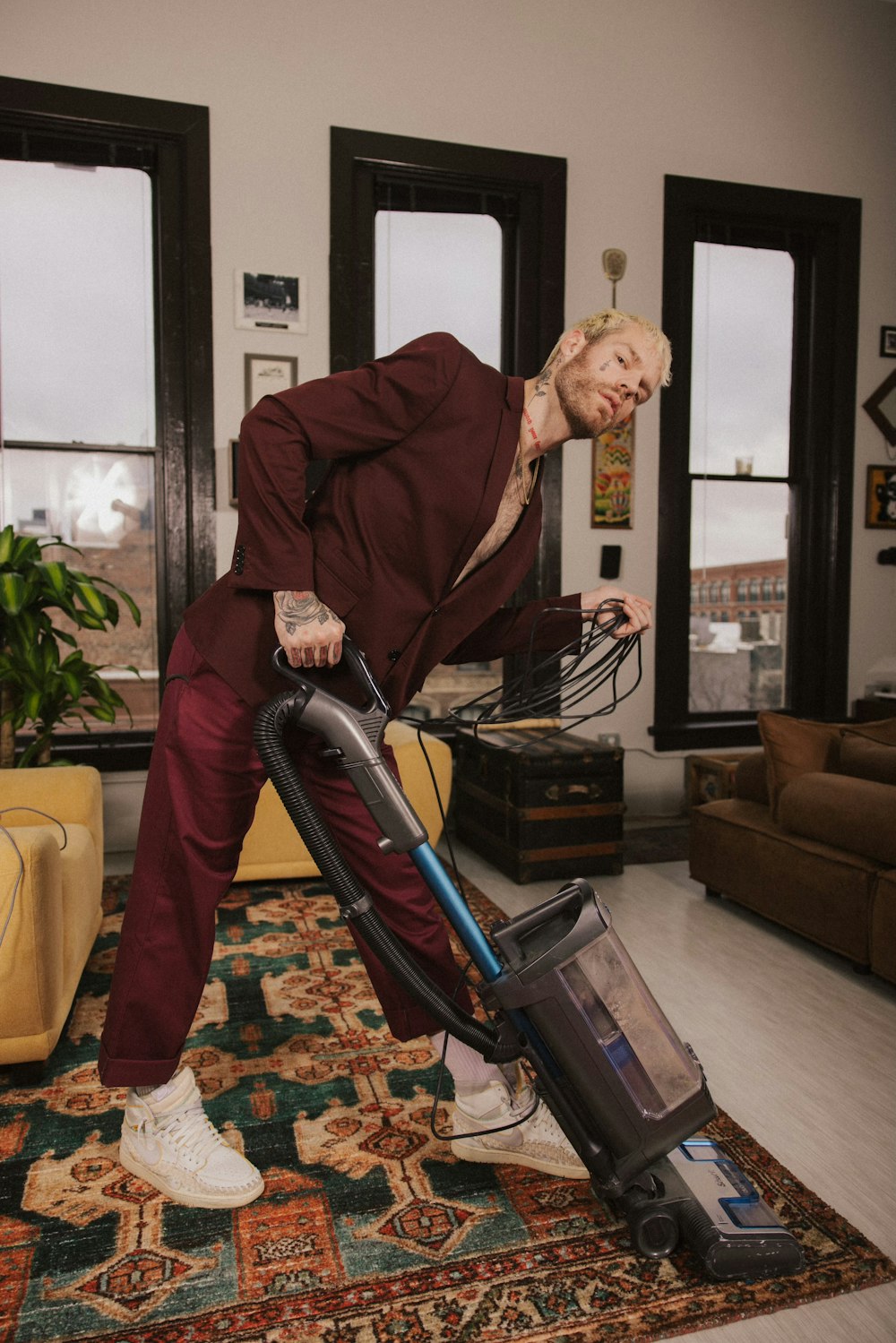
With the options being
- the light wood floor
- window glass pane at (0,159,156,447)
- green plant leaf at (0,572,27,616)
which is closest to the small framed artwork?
window glass pane at (0,159,156,447)

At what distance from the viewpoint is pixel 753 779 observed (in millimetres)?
2971

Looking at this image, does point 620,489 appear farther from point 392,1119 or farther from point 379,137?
point 392,1119

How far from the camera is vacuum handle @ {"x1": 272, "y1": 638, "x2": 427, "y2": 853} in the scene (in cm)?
130

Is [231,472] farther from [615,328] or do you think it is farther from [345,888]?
[345,888]

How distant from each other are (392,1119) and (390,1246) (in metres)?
0.34

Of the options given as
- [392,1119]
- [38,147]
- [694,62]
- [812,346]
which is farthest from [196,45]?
[392,1119]

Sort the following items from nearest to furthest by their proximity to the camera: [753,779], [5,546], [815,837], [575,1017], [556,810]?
1. [575,1017]
2. [815,837]
3. [5,546]
4. [753,779]
5. [556,810]

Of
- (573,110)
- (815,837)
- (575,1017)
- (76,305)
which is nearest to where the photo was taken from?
(575,1017)

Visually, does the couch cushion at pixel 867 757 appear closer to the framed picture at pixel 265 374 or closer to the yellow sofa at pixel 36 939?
the yellow sofa at pixel 36 939

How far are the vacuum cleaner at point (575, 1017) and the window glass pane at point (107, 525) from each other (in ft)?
8.30

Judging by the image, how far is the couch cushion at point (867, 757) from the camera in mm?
2523

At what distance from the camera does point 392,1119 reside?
1.68 metres

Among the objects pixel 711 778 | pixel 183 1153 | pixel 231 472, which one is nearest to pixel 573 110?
pixel 231 472

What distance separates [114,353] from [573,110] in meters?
2.18
